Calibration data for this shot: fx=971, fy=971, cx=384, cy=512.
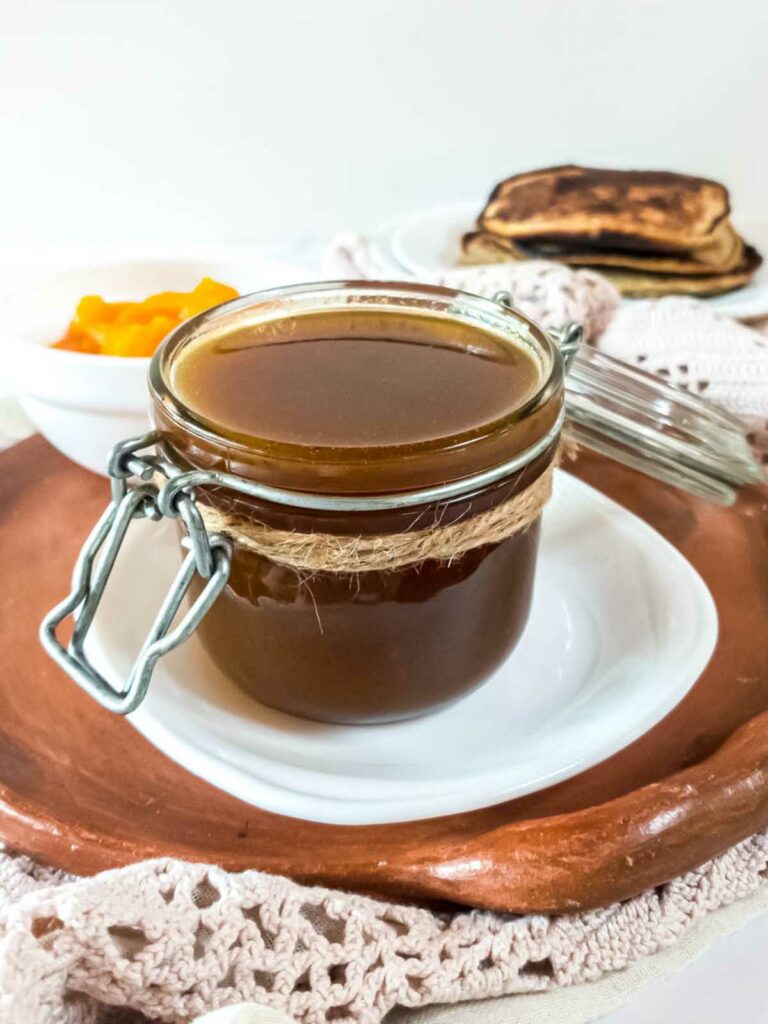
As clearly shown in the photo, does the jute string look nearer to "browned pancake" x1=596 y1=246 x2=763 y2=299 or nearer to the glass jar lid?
the glass jar lid

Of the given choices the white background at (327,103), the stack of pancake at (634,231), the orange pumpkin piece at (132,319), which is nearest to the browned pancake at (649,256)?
the stack of pancake at (634,231)

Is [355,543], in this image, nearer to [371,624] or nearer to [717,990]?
[371,624]

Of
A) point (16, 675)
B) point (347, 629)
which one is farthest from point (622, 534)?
point (16, 675)

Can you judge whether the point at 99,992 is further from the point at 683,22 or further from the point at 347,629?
the point at 683,22

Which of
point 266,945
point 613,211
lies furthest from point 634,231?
point 266,945

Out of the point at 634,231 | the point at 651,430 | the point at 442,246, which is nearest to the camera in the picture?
the point at 651,430

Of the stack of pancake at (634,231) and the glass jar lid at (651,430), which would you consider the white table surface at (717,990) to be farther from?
the stack of pancake at (634,231)
